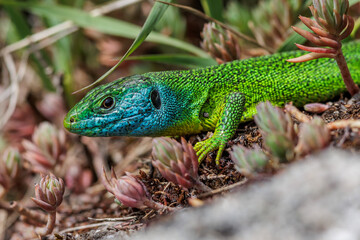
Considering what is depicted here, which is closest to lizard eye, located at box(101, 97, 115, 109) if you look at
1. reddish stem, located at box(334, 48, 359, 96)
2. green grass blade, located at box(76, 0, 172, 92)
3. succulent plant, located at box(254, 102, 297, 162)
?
green grass blade, located at box(76, 0, 172, 92)

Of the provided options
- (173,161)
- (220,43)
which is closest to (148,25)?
(220,43)

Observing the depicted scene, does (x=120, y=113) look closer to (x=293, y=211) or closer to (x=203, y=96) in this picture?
(x=203, y=96)

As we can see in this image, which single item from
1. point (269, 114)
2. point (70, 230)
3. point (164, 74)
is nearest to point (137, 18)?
point (164, 74)

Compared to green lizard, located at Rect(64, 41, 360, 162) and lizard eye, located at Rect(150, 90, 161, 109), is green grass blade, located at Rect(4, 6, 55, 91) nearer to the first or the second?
green lizard, located at Rect(64, 41, 360, 162)

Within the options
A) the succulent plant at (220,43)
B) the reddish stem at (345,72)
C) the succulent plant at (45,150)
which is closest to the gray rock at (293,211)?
the reddish stem at (345,72)

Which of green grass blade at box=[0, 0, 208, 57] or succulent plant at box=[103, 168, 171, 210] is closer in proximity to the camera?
succulent plant at box=[103, 168, 171, 210]

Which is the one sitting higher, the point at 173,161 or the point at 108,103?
the point at 108,103
